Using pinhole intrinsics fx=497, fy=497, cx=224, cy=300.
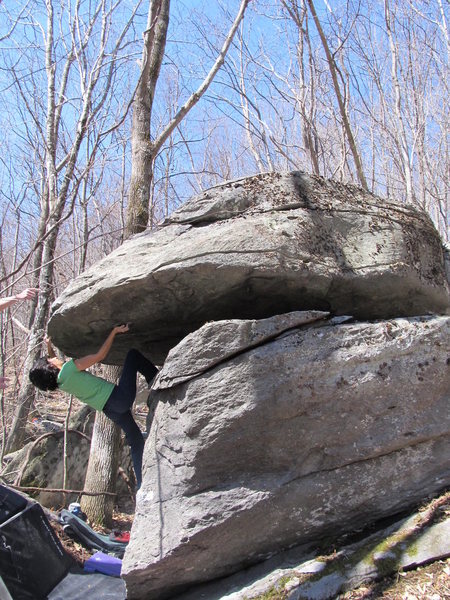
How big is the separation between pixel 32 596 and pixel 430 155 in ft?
48.5

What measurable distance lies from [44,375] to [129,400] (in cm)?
81

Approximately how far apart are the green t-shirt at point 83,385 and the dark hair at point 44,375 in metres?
0.10

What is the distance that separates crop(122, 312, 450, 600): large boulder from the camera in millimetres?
3588

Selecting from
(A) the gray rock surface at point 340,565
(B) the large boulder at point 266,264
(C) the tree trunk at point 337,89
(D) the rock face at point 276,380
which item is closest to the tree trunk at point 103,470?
(B) the large boulder at point 266,264

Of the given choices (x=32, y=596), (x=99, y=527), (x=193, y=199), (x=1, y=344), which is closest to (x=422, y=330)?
(x=193, y=199)

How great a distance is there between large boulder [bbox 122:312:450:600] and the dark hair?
131 cm

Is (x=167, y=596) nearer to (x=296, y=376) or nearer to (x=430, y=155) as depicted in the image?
(x=296, y=376)

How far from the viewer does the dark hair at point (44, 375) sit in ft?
15.1

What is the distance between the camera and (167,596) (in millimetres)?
3691

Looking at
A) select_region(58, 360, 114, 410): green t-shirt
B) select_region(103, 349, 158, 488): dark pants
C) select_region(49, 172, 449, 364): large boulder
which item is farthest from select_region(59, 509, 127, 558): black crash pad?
select_region(49, 172, 449, 364): large boulder

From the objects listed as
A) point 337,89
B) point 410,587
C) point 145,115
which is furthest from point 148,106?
point 410,587

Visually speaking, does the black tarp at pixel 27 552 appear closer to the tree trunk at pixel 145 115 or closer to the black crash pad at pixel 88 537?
the black crash pad at pixel 88 537

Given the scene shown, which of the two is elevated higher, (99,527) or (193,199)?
(193,199)

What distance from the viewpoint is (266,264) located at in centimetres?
397
